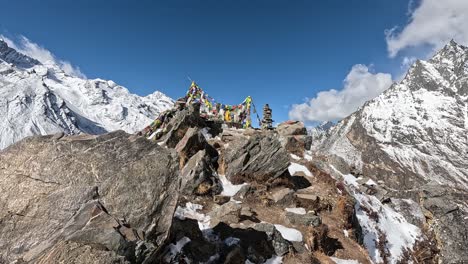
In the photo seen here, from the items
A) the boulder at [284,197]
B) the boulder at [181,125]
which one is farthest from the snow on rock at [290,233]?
the boulder at [181,125]

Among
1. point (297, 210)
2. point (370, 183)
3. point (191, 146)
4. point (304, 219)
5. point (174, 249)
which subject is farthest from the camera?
point (370, 183)

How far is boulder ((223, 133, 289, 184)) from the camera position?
20562 mm

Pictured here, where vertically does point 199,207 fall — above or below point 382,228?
below

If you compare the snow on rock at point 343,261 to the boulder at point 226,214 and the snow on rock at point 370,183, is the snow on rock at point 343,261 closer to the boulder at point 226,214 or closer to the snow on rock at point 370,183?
the boulder at point 226,214

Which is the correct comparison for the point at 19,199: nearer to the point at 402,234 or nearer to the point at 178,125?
the point at 178,125

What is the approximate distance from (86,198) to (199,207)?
784cm

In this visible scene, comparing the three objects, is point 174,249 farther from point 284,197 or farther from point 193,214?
point 284,197

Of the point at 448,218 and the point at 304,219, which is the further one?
the point at 448,218

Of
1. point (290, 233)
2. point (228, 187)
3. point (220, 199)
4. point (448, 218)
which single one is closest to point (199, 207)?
point (220, 199)

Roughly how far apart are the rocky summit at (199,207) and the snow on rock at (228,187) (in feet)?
0.22

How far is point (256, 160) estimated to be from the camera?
2119 cm

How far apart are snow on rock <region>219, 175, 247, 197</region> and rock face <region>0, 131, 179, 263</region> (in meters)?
Answer: 8.59

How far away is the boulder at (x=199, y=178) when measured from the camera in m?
17.9

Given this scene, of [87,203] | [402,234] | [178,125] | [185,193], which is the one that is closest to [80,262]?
[87,203]
